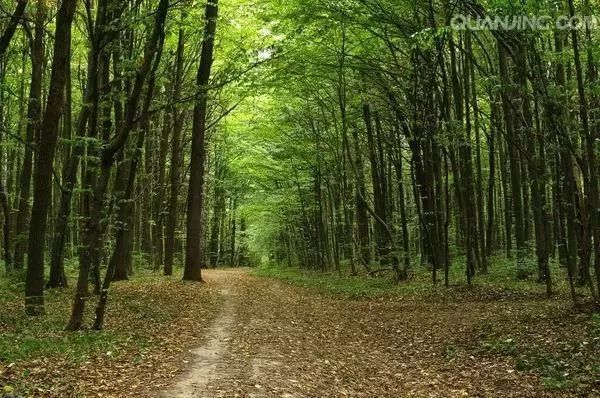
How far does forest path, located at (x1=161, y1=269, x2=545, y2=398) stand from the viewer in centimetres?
782

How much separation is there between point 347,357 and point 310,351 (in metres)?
0.79

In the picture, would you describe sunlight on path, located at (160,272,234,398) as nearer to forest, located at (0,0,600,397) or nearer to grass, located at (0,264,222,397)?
forest, located at (0,0,600,397)

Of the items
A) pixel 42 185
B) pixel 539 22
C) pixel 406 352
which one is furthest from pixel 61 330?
pixel 539 22

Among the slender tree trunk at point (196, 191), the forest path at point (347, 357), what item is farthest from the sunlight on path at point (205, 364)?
the slender tree trunk at point (196, 191)

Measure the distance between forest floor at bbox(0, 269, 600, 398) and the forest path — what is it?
3 centimetres

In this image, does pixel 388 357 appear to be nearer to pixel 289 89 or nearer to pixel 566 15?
pixel 566 15

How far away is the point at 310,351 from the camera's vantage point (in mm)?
10484

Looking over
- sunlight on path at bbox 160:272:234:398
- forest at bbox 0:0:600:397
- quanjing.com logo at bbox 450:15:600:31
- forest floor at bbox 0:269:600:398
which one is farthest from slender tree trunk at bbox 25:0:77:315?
quanjing.com logo at bbox 450:15:600:31

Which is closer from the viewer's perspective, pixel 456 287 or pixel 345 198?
pixel 456 287

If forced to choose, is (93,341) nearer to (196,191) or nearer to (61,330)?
(61,330)

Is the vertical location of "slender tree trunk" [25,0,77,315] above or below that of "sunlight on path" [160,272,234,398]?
above

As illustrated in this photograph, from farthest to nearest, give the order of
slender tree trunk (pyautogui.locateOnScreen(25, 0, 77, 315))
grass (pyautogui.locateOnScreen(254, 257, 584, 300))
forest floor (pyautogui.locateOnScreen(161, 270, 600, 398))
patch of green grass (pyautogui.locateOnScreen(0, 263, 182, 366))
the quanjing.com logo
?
grass (pyautogui.locateOnScreen(254, 257, 584, 300)) → slender tree trunk (pyautogui.locateOnScreen(25, 0, 77, 315)) → the quanjing.com logo → patch of green grass (pyautogui.locateOnScreen(0, 263, 182, 366)) → forest floor (pyautogui.locateOnScreen(161, 270, 600, 398))

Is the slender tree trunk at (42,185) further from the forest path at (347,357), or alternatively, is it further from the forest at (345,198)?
the forest path at (347,357)

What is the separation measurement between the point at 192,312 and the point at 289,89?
13200mm
